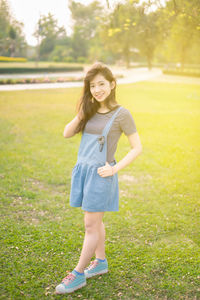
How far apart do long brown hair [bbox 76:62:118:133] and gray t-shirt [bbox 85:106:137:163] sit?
5 centimetres

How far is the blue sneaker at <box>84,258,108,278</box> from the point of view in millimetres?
2832

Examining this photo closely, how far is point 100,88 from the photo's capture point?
2.29 m

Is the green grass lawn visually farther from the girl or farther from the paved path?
the paved path

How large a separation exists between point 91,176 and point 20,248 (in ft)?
5.23

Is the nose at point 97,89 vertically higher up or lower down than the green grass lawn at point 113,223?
higher up

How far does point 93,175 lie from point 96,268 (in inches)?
44.6

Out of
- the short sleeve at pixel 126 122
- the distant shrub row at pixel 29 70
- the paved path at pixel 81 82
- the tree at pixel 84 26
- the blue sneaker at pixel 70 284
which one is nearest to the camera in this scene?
the short sleeve at pixel 126 122

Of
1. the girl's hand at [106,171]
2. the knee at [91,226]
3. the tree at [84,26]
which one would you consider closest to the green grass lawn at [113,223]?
the knee at [91,226]

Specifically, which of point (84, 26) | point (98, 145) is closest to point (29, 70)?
point (98, 145)

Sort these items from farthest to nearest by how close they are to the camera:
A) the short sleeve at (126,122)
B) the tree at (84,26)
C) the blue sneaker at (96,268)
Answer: the tree at (84,26) → the blue sneaker at (96,268) → the short sleeve at (126,122)

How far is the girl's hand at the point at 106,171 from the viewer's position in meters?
2.22

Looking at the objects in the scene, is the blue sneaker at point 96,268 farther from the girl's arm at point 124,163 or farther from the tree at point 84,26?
the tree at point 84,26

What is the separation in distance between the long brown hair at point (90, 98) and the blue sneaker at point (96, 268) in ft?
4.54

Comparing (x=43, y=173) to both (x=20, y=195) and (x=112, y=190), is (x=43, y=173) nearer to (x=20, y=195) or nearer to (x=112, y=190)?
(x=20, y=195)
